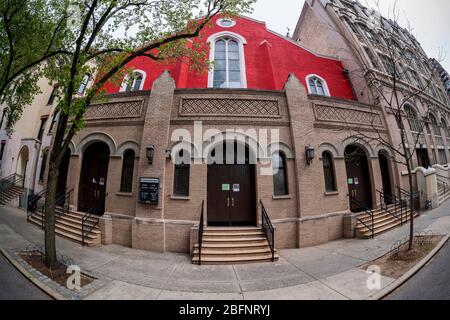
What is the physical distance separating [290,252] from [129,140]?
26.9 ft

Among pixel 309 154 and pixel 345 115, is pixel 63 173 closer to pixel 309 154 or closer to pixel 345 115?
pixel 309 154

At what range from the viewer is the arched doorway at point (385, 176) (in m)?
10.9

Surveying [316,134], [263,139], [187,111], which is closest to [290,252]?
[263,139]

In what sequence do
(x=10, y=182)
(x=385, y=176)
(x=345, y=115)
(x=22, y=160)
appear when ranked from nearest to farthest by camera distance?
(x=345, y=115), (x=385, y=176), (x=10, y=182), (x=22, y=160)

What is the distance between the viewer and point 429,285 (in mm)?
4457

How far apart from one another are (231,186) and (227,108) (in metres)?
3.48

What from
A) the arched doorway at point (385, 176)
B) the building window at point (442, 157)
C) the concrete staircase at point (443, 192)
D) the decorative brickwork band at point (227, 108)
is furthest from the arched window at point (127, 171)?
the building window at point (442, 157)

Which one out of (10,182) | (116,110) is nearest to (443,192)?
(116,110)

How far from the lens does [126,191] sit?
8609 mm

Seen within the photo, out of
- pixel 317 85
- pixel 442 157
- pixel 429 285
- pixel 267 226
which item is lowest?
pixel 429 285

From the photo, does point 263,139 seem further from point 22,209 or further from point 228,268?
point 22,209

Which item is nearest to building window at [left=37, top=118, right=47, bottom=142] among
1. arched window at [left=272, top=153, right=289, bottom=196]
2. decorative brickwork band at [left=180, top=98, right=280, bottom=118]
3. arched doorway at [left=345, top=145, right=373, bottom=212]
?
decorative brickwork band at [left=180, top=98, right=280, bottom=118]

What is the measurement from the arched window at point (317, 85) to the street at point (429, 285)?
9654 millimetres

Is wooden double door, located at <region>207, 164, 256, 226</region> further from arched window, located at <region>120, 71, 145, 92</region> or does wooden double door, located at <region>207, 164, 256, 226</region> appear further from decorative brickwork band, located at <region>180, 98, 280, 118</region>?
arched window, located at <region>120, 71, 145, 92</region>
